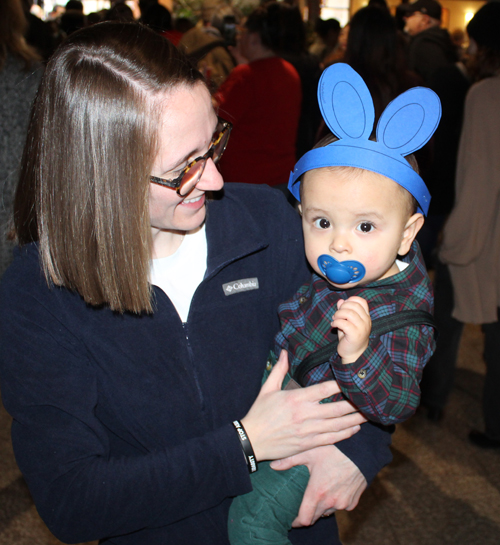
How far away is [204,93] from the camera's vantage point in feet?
4.02

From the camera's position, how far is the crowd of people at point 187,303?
3.64 ft

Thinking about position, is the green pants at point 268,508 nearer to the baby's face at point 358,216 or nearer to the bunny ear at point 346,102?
the baby's face at point 358,216

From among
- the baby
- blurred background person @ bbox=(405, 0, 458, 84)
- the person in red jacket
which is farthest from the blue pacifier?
blurred background person @ bbox=(405, 0, 458, 84)

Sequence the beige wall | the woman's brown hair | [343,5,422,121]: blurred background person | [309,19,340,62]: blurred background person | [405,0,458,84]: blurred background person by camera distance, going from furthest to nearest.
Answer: the beige wall → [309,19,340,62]: blurred background person → [405,0,458,84]: blurred background person → [343,5,422,121]: blurred background person → the woman's brown hair

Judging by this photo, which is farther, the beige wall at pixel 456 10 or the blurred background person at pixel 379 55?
the beige wall at pixel 456 10

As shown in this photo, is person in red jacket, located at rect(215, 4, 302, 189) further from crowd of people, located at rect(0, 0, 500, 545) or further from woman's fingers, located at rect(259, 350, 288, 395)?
woman's fingers, located at rect(259, 350, 288, 395)

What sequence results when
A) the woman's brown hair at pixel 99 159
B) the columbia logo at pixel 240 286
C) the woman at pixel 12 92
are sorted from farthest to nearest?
the woman at pixel 12 92 → the columbia logo at pixel 240 286 → the woman's brown hair at pixel 99 159

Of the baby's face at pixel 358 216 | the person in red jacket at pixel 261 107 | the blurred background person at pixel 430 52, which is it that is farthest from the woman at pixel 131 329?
the blurred background person at pixel 430 52

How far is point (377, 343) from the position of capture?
1180 millimetres

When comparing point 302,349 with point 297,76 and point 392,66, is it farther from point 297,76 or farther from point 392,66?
point 297,76

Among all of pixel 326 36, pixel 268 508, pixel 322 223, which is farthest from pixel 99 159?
pixel 326 36

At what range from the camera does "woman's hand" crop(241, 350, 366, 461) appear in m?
1.21

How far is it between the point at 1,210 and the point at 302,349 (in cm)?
157

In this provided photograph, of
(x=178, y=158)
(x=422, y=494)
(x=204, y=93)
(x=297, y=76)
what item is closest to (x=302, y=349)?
(x=178, y=158)
